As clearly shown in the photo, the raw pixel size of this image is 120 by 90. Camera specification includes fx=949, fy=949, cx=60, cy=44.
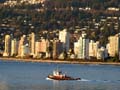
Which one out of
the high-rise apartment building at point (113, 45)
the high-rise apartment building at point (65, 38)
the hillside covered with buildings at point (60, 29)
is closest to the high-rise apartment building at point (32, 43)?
the hillside covered with buildings at point (60, 29)

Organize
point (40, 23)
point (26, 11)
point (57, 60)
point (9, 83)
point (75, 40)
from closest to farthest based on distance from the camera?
point (9, 83)
point (57, 60)
point (75, 40)
point (40, 23)
point (26, 11)

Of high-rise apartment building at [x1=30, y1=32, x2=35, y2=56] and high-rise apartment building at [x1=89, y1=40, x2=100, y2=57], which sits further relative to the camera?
high-rise apartment building at [x1=30, y1=32, x2=35, y2=56]

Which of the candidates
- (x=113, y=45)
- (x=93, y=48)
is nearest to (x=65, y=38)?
(x=93, y=48)

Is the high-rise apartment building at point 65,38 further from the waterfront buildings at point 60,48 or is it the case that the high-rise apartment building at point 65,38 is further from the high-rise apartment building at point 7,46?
the high-rise apartment building at point 7,46

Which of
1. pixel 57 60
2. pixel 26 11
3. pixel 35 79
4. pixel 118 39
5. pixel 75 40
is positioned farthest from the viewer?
pixel 26 11

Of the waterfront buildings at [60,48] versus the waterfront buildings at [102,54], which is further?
the waterfront buildings at [60,48]

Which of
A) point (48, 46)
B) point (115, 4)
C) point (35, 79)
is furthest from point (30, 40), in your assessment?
point (35, 79)

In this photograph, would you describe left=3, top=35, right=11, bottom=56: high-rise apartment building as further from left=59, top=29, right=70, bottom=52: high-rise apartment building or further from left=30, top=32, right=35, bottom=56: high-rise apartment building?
left=59, top=29, right=70, bottom=52: high-rise apartment building

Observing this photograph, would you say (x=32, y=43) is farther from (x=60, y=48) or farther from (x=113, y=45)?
(x=113, y=45)

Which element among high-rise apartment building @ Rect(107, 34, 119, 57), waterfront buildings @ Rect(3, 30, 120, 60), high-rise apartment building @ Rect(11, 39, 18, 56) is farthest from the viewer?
high-rise apartment building @ Rect(11, 39, 18, 56)

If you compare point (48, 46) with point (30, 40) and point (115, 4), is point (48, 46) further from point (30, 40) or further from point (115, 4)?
point (115, 4)

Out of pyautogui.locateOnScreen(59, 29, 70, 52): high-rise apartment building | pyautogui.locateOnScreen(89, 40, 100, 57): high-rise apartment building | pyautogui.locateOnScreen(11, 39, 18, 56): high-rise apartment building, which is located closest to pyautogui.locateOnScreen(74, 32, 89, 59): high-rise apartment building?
pyautogui.locateOnScreen(89, 40, 100, 57): high-rise apartment building
